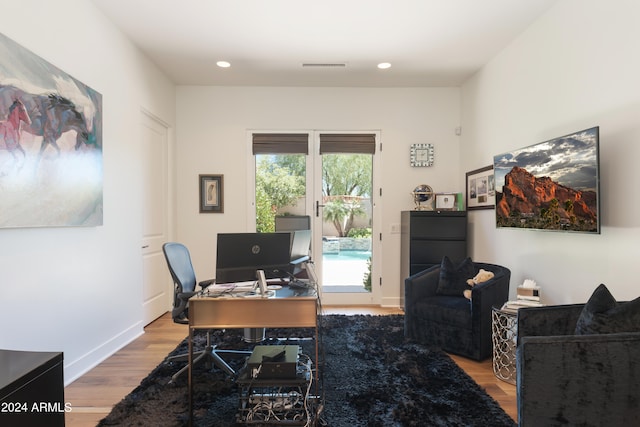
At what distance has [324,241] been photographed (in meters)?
4.85

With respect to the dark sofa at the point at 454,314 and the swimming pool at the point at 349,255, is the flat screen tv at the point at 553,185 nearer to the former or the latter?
the dark sofa at the point at 454,314

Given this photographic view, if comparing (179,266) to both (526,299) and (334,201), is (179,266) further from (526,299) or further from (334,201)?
(526,299)

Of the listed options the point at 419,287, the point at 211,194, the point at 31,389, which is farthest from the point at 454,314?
the point at 211,194

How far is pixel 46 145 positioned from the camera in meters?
2.32

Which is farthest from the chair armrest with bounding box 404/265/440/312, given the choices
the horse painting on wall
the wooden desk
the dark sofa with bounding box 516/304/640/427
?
the horse painting on wall

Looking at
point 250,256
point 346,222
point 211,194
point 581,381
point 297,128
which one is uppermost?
point 297,128

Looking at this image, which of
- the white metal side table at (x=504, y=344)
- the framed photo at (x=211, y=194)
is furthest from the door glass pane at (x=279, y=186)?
the white metal side table at (x=504, y=344)

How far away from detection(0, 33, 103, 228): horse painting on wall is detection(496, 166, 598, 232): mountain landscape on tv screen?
3684 millimetres

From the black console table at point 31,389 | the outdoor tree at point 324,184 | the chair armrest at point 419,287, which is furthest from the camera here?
the outdoor tree at point 324,184

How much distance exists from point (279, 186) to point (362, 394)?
3.07 metres

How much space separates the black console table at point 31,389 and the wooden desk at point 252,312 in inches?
29.4

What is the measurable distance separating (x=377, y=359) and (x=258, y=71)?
11.7 feet

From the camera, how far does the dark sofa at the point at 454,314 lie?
293 centimetres

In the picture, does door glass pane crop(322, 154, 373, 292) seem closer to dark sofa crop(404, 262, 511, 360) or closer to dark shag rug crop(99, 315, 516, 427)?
dark sofa crop(404, 262, 511, 360)
